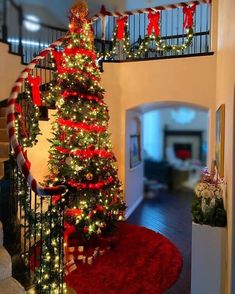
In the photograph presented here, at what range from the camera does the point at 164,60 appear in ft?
18.6

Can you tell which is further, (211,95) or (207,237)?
(211,95)

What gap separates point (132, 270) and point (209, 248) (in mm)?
1283

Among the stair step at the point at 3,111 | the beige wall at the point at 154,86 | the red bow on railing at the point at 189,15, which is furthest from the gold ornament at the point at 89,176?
the red bow on railing at the point at 189,15

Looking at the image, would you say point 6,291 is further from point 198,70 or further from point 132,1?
point 132,1

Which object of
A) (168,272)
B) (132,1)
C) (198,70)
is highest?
(132,1)

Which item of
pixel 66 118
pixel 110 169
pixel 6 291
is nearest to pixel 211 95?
pixel 110 169

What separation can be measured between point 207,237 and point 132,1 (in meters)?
6.63

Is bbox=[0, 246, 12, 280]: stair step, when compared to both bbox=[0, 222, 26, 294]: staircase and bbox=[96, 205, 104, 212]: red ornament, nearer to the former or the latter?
bbox=[0, 222, 26, 294]: staircase

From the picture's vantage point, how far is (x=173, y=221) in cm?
602

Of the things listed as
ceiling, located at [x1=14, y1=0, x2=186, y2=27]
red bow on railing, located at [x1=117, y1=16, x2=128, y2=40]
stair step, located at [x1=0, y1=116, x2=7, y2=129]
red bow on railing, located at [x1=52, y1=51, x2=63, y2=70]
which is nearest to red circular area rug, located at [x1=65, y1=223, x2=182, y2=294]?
stair step, located at [x1=0, y1=116, x2=7, y2=129]

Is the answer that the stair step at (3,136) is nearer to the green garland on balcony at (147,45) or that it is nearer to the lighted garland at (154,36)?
the green garland on balcony at (147,45)

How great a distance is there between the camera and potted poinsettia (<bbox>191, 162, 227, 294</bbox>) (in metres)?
2.96

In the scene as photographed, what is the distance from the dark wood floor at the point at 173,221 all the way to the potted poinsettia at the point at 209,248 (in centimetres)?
53

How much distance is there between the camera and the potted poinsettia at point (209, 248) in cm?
296
